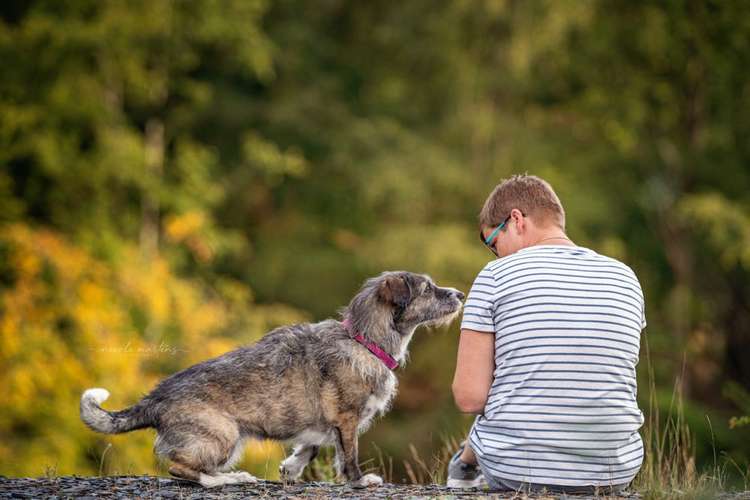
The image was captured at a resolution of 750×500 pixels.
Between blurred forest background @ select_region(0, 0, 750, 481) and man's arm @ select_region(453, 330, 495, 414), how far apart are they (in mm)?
9633

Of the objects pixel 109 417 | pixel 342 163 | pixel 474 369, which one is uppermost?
pixel 342 163

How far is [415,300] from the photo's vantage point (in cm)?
605

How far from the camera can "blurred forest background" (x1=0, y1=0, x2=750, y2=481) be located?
15.3m

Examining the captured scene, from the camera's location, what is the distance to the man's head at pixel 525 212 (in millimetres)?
4957

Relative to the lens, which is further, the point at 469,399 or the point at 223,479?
the point at 223,479


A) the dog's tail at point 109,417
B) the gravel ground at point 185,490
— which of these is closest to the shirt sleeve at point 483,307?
the gravel ground at point 185,490

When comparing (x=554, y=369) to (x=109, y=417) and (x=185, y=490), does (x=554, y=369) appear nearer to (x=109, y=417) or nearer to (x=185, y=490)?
(x=185, y=490)

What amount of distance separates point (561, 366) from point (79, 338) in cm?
1108

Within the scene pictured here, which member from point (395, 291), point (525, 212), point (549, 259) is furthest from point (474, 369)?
point (395, 291)

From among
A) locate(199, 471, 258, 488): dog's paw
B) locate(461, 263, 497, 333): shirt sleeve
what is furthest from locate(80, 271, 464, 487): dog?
locate(461, 263, 497, 333): shirt sleeve

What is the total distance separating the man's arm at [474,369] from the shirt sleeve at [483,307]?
4 cm

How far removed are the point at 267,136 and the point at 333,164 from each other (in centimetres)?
176

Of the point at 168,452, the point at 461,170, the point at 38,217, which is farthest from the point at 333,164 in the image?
the point at 168,452

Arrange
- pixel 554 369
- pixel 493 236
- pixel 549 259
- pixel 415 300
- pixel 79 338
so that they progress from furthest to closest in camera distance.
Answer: pixel 79 338
pixel 415 300
pixel 493 236
pixel 549 259
pixel 554 369
